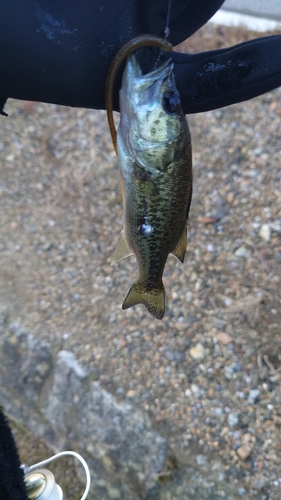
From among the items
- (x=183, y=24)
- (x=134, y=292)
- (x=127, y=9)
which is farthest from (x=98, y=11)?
(x=134, y=292)

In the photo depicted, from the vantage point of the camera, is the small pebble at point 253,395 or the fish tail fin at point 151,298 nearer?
the fish tail fin at point 151,298

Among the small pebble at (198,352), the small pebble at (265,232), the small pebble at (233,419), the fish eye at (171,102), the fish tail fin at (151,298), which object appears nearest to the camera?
the fish eye at (171,102)

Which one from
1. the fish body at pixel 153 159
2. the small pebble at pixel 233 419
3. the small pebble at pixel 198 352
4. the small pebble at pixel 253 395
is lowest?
the small pebble at pixel 233 419

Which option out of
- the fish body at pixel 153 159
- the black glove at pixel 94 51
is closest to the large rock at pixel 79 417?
the fish body at pixel 153 159

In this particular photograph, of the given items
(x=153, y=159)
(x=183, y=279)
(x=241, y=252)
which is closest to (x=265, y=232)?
(x=241, y=252)

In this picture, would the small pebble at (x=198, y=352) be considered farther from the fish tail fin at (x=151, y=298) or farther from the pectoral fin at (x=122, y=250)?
the pectoral fin at (x=122, y=250)

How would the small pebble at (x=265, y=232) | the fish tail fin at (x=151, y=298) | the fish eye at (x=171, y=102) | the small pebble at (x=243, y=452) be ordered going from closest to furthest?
the fish eye at (x=171, y=102) → the fish tail fin at (x=151, y=298) → the small pebble at (x=243, y=452) → the small pebble at (x=265, y=232)

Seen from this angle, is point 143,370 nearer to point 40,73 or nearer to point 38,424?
point 38,424

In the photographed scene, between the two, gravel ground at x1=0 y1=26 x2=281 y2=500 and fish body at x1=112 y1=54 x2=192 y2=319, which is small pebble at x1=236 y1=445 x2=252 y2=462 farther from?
fish body at x1=112 y1=54 x2=192 y2=319
